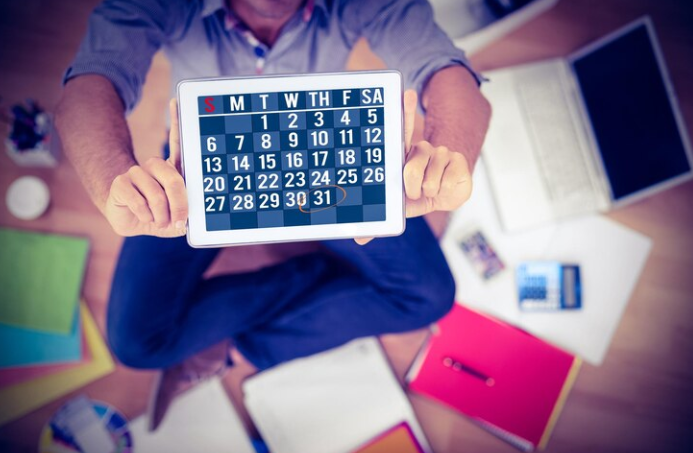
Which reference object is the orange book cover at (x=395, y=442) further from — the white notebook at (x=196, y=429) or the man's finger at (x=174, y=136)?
the man's finger at (x=174, y=136)

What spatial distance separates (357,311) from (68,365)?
2.48 ft

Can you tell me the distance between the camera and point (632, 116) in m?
1.07

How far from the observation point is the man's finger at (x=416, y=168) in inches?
27.0

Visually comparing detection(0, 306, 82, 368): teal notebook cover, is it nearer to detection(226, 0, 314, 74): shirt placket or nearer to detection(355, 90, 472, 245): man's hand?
detection(226, 0, 314, 74): shirt placket

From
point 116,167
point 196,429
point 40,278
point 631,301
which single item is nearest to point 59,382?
point 40,278

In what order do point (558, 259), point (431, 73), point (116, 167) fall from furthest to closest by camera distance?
1. point (558, 259)
2. point (431, 73)
3. point (116, 167)

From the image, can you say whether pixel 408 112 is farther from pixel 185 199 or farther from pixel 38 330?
pixel 38 330

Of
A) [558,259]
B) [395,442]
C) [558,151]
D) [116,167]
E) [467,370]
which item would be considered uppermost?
[116,167]

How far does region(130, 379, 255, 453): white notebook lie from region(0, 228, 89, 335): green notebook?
33 cm

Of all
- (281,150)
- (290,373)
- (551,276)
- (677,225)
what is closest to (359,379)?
(290,373)

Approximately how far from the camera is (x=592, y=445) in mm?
1227

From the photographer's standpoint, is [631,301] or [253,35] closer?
[253,35]

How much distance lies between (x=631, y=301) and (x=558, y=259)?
248 millimetres

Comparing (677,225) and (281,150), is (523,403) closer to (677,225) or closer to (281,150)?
(677,225)
